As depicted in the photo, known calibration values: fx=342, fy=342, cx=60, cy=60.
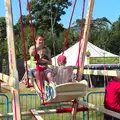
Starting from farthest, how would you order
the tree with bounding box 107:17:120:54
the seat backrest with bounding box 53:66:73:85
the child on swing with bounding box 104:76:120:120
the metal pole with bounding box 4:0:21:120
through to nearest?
the tree with bounding box 107:17:120:54 < the child on swing with bounding box 104:76:120:120 < the seat backrest with bounding box 53:66:73:85 < the metal pole with bounding box 4:0:21:120

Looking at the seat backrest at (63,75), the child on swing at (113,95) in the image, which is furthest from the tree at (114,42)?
the seat backrest at (63,75)

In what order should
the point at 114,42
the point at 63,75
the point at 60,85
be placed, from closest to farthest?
the point at 60,85, the point at 63,75, the point at 114,42

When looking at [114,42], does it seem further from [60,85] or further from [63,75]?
[60,85]

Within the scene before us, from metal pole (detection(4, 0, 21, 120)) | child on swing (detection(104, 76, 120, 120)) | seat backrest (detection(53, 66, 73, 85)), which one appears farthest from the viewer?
child on swing (detection(104, 76, 120, 120))

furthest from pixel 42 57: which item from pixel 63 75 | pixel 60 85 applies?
pixel 60 85

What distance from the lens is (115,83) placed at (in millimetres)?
4652

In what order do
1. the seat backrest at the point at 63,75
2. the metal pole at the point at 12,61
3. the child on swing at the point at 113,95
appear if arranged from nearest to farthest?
the metal pole at the point at 12,61 → the seat backrest at the point at 63,75 → the child on swing at the point at 113,95

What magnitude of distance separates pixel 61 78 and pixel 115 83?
77 cm

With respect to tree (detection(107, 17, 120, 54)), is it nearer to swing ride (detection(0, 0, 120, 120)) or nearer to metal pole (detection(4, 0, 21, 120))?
swing ride (detection(0, 0, 120, 120))

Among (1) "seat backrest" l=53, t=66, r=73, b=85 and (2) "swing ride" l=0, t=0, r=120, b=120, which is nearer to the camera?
(2) "swing ride" l=0, t=0, r=120, b=120

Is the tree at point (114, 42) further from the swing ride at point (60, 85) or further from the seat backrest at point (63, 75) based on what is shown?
the seat backrest at point (63, 75)

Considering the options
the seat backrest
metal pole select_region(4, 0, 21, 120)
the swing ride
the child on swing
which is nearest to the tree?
the child on swing

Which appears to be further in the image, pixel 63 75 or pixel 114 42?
pixel 114 42

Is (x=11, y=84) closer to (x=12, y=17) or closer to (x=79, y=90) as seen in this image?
(x=12, y=17)
